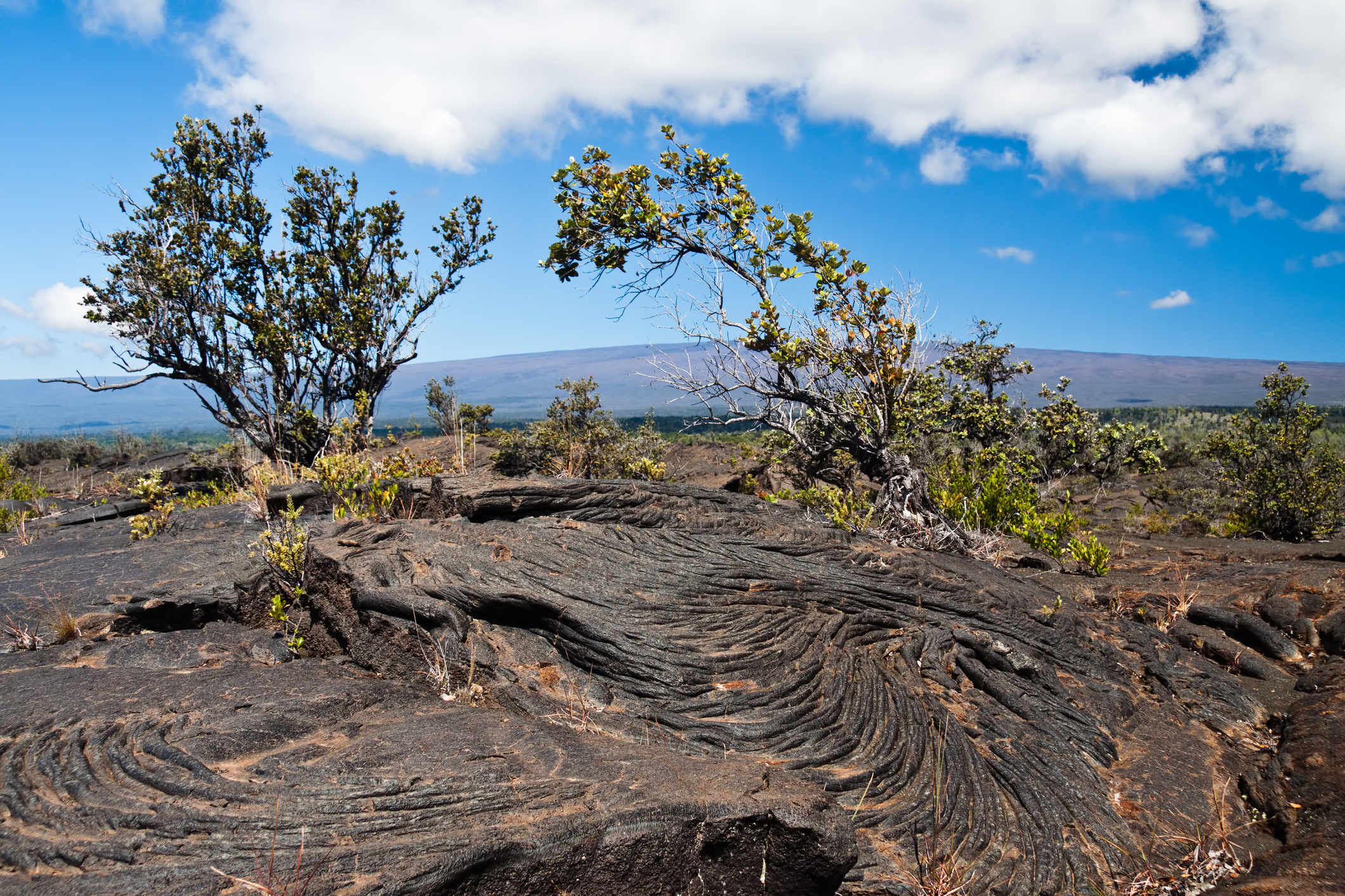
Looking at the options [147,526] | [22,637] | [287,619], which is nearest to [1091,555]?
[287,619]

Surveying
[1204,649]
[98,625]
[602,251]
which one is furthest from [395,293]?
[1204,649]

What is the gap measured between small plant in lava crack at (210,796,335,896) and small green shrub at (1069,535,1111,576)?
11231 millimetres

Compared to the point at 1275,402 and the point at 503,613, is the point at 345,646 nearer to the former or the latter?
the point at 503,613

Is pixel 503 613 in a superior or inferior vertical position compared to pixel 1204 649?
superior

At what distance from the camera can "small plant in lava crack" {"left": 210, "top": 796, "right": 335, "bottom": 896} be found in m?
2.98

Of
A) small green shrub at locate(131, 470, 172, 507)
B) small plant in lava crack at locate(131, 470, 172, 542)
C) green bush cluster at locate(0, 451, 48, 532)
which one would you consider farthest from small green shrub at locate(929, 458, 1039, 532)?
green bush cluster at locate(0, 451, 48, 532)

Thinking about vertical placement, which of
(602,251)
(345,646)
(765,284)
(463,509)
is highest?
(602,251)

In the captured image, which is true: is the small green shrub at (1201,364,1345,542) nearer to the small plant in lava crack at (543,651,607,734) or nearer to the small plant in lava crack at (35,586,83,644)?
the small plant in lava crack at (543,651,607,734)

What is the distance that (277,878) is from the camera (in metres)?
3.08

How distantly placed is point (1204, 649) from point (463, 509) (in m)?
9.39

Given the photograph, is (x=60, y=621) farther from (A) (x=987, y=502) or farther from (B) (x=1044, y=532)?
(B) (x=1044, y=532)

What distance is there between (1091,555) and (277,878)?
11484 millimetres

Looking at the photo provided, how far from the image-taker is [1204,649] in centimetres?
863

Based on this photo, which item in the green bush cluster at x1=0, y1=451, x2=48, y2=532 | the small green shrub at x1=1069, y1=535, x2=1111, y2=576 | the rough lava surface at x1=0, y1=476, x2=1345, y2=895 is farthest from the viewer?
the green bush cluster at x1=0, y1=451, x2=48, y2=532
